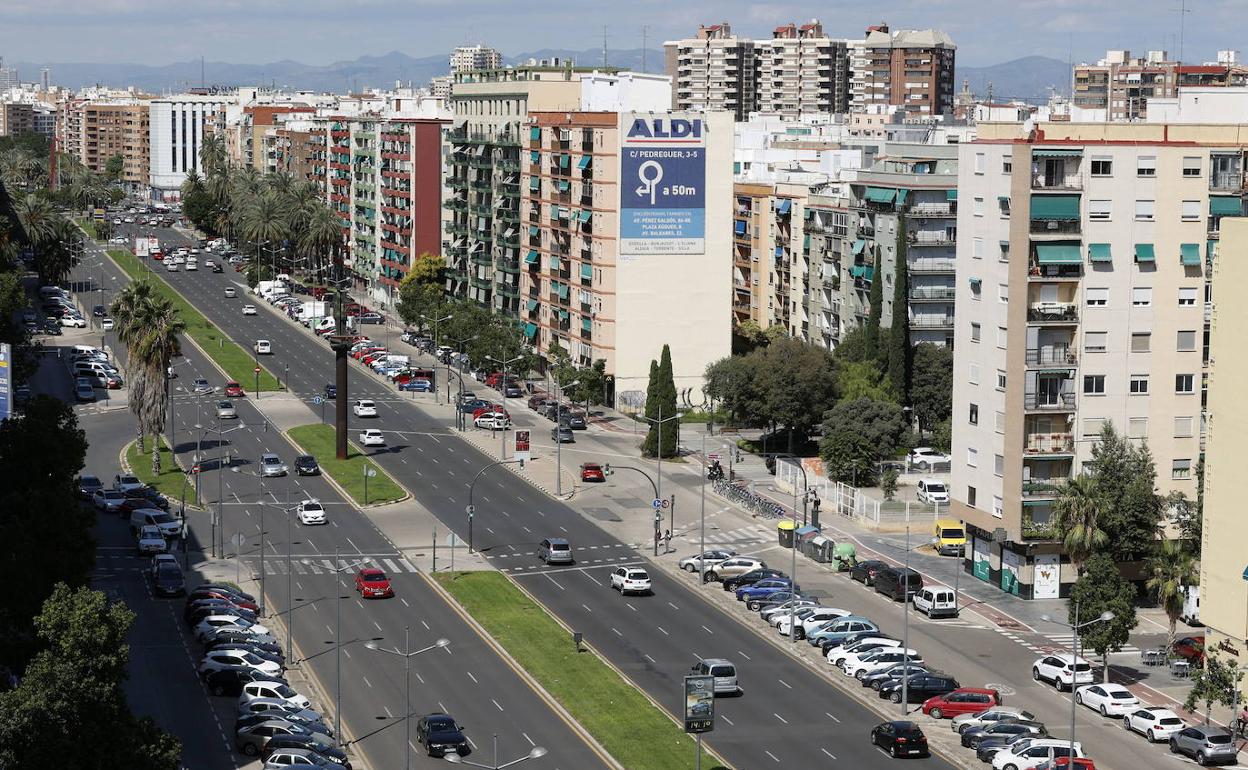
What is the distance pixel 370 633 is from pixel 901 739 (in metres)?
31.3

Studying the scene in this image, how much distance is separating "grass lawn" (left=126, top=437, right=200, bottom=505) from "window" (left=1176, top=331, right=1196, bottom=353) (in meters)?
65.3

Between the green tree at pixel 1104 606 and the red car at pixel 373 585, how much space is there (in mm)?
37471

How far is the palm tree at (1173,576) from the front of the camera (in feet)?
310

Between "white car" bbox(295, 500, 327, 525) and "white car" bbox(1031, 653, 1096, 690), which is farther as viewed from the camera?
"white car" bbox(295, 500, 327, 525)

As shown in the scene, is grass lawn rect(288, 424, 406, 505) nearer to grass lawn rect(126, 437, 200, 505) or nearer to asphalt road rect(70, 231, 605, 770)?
asphalt road rect(70, 231, 605, 770)

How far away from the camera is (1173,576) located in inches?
3733

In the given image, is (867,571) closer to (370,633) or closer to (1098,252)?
(1098,252)

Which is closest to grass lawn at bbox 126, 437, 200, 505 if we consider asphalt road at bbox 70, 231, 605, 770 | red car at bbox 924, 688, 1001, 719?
asphalt road at bbox 70, 231, 605, 770

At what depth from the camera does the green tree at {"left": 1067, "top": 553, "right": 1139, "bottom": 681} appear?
89.7 metres

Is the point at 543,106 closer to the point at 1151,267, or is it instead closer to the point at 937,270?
the point at 937,270

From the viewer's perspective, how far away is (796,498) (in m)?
132

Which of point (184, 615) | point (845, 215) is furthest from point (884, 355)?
point (184, 615)

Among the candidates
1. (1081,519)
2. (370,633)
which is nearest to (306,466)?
(370,633)

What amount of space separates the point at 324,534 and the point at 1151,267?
177ft
